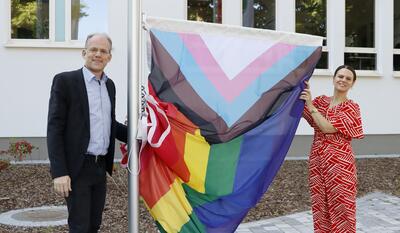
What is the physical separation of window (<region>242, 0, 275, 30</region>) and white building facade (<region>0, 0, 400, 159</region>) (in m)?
0.02

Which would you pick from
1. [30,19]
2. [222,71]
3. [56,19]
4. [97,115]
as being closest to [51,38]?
[56,19]

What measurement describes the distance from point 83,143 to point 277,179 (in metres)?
6.21

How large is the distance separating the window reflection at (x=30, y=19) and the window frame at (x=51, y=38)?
19 centimetres

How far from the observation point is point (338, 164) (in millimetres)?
Answer: 4398

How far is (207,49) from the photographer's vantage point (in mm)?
3748

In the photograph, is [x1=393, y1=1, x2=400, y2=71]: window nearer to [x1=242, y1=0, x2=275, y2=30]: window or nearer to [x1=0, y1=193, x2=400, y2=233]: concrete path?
[x1=242, y1=0, x2=275, y2=30]: window

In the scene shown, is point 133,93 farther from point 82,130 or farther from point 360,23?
point 360,23

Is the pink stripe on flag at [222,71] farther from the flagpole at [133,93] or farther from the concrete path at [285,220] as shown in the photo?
the concrete path at [285,220]

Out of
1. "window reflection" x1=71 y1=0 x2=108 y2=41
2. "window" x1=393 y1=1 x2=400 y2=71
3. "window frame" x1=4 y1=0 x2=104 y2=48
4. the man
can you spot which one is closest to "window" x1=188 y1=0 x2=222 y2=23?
"window reflection" x1=71 y1=0 x2=108 y2=41

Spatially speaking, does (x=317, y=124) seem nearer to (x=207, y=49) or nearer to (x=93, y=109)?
(x=207, y=49)

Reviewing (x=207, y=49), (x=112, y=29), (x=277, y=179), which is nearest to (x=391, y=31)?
(x=277, y=179)

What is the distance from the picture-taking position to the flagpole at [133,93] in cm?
336

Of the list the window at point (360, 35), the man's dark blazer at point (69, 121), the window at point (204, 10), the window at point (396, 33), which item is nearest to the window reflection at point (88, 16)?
the window at point (204, 10)

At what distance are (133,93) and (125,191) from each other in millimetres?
4879
